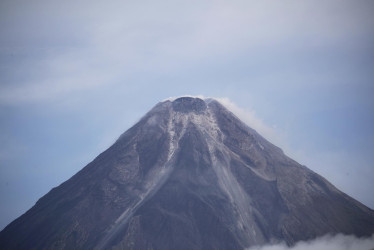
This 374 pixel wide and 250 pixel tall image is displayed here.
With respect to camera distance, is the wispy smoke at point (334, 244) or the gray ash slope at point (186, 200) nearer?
the wispy smoke at point (334, 244)

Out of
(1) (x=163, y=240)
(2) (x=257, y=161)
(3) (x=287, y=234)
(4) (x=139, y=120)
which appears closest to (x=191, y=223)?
(1) (x=163, y=240)

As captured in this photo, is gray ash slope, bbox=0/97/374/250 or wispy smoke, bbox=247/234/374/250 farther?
gray ash slope, bbox=0/97/374/250

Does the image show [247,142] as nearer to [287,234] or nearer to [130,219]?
[287,234]

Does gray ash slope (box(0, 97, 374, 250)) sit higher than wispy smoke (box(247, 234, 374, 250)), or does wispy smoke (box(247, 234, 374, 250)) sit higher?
gray ash slope (box(0, 97, 374, 250))

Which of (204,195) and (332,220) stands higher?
(204,195)
